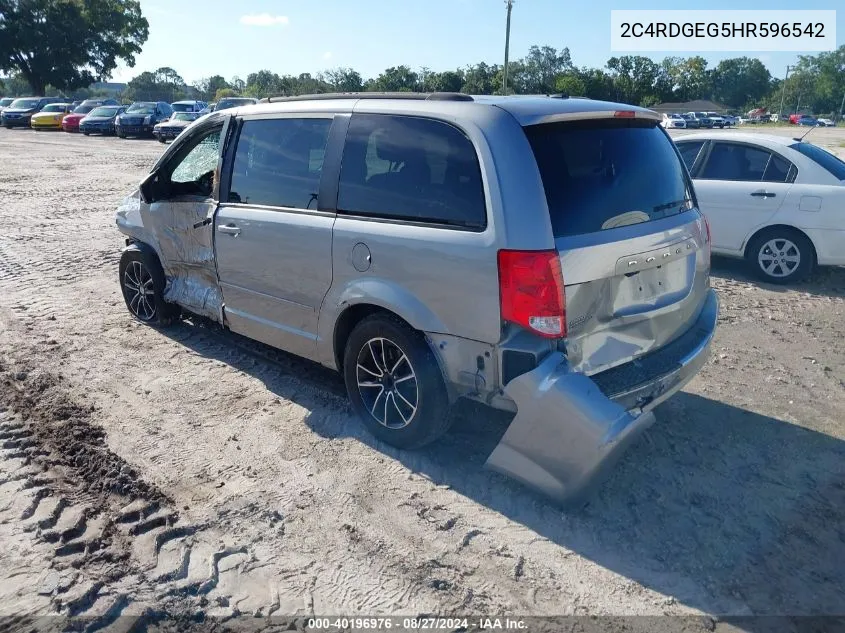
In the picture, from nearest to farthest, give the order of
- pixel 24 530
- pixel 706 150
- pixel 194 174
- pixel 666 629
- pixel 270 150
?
pixel 666 629, pixel 24 530, pixel 270 150, pixel 194 174, pixel 706 150

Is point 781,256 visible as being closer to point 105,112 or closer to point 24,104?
point 105,112

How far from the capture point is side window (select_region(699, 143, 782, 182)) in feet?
25.8

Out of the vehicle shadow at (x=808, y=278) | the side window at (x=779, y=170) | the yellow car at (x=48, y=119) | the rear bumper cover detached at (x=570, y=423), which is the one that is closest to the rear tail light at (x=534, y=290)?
the rear bumper cover detached at (x=570, y=423)

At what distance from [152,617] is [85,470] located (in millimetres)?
1378

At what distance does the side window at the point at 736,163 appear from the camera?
310 inches

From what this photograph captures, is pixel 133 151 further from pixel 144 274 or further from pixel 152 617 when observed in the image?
pixel 152 617

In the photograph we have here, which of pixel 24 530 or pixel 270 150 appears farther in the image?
pixel 270 150

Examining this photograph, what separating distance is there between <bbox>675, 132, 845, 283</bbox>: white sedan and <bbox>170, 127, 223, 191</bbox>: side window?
216 inches

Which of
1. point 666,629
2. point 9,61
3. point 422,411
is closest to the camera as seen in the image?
point 666,629

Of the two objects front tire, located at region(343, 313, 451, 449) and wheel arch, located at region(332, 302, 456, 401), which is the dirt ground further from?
wheel arch, located at region(332, 302, 456, 401)

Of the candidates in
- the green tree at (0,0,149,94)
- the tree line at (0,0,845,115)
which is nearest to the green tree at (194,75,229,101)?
the tree line at (0,0,845,115)

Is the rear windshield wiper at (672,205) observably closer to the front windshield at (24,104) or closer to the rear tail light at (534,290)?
the rear tail light at (534,290)

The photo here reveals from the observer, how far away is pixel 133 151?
25.5m

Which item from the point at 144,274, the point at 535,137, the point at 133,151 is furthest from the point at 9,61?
the point at 535,137
